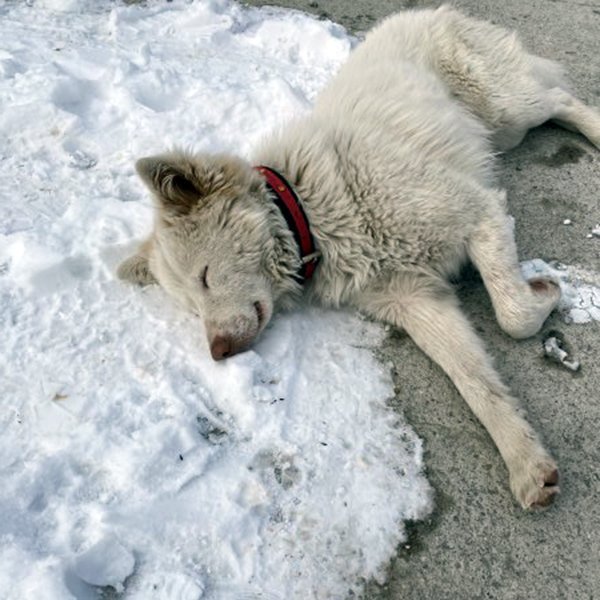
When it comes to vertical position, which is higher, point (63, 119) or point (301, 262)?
point (301, 262)

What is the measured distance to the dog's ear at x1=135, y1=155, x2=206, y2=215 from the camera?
300cm

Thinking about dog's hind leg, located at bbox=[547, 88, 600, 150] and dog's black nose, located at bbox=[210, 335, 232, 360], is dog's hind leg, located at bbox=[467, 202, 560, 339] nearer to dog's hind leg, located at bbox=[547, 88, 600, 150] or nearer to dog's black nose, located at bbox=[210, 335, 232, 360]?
dog's black nose, located at bbox=[210, 335, 232, 360]

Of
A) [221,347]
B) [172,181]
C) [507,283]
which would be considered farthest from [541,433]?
[172,181]

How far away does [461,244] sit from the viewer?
329cm

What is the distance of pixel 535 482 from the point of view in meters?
2.53

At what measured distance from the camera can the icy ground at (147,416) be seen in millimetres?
2367

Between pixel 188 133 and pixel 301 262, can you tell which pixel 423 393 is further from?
pixel 188 133

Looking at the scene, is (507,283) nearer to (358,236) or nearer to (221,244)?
(358,236)

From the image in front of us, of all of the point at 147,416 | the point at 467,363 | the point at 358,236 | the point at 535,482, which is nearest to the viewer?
the point at 535,482

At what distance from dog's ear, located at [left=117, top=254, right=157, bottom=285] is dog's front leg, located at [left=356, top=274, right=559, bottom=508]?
1045 mm

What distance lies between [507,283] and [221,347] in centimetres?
132

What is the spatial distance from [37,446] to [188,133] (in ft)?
7.57

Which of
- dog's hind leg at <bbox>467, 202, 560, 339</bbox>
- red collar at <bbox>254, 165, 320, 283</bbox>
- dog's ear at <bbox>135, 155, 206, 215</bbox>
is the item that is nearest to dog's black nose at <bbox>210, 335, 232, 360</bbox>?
red collar at <bbox>254, 165, 320, 283</bbox>

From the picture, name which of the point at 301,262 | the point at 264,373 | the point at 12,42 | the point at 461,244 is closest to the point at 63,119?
the point at 12,42
